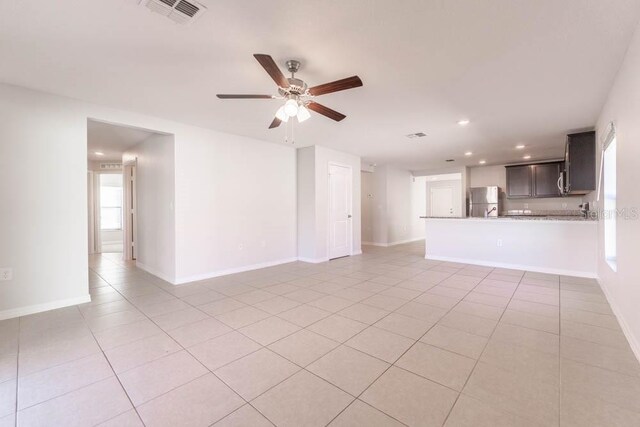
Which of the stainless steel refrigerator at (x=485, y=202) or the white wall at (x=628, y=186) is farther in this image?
the stainless steel refrigerator at (x=485, y=202)

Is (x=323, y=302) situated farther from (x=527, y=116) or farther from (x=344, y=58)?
(x=527, y=116)

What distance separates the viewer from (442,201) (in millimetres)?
10203

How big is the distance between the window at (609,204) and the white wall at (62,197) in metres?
5.25

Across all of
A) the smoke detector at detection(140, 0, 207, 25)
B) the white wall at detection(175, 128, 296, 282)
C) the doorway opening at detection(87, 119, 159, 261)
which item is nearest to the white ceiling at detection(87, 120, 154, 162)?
the doorway opening at detection(87, 119, 159, 261)

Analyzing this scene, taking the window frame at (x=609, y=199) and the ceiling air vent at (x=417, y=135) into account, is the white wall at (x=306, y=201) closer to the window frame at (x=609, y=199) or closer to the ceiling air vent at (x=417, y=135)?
the ceiling air vent at (x=417, y=135)

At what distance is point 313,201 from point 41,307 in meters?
4.15

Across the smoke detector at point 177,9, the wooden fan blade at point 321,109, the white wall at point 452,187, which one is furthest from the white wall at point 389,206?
the smoke detector at point 177,9

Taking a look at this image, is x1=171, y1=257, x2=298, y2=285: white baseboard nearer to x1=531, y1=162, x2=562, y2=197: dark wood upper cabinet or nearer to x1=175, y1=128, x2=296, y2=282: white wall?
x1=175, y1=128, x2=296, y2=282: white wall

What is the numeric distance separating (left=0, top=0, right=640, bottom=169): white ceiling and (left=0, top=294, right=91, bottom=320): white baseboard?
93.3 inches

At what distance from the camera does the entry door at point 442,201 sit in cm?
1004

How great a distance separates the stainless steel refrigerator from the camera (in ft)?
25.9

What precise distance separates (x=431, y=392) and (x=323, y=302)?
1760 millimetres

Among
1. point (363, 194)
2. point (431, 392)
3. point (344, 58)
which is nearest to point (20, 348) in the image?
point (431, 392)

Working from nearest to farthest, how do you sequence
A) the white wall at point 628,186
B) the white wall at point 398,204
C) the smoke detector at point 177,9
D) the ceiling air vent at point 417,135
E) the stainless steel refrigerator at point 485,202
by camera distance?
the smoke detector at point 177,9 < the white wall at point 628,186 < the ceiling air vent at point 417,135 < the stainless steel refrigerator at point 485,202 < the white wall at point 398,204
